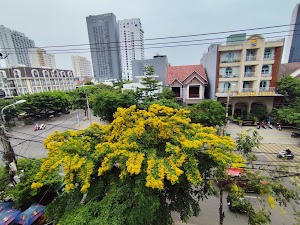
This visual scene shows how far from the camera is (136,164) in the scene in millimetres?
4133

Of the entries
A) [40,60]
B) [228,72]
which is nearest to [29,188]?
[228,72]

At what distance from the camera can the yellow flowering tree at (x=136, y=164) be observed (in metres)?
4.24

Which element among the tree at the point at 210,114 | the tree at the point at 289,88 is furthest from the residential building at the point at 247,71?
the tree at the point at 210,114

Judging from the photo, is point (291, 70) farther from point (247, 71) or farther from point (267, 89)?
point (247, 71)

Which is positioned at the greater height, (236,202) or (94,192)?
(94,192)

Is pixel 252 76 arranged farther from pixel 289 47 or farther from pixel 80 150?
pixel 289 47

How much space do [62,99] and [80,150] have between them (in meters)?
25.3

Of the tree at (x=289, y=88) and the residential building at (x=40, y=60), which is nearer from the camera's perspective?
the tree at (x=289, y=88)

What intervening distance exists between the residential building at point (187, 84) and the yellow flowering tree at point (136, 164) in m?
14.9

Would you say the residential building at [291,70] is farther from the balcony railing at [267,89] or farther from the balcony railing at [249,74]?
the balcony railing at [249,74]

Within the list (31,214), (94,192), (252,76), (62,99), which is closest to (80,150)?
(94,192)

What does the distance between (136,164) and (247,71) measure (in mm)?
21037

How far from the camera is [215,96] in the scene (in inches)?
773

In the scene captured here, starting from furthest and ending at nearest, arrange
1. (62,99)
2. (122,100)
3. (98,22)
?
(98,22), (62,99), (122,100)
